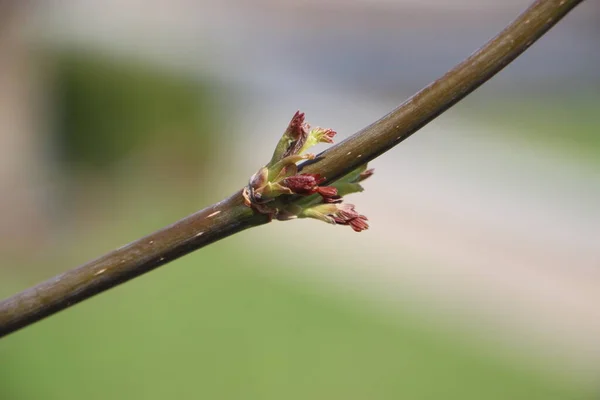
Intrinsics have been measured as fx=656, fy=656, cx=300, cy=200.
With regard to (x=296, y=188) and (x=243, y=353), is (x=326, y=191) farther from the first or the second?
(x=243, y=353)

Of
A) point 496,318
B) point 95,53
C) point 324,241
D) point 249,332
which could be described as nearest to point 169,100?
point 95,53

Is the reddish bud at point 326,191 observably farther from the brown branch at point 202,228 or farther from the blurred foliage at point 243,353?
the blurred foliage at point 243,353

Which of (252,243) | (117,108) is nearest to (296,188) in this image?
(252,243)

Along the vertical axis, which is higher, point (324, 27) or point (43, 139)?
point (324, 27)

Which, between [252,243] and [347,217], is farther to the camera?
[252,243]

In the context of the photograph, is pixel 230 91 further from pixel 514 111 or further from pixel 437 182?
pixel 514 111

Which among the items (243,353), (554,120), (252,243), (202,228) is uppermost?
(554,120)
